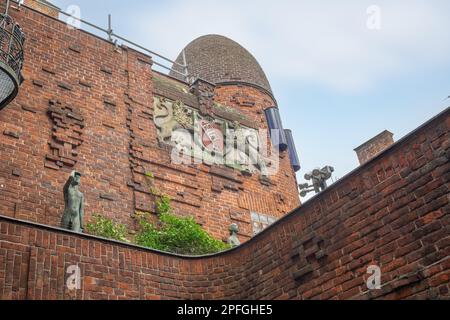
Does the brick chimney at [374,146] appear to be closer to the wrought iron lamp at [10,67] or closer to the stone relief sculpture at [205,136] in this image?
the stone relief sculpture at [205,136]

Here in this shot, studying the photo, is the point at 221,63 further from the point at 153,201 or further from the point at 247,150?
the point at 153,201

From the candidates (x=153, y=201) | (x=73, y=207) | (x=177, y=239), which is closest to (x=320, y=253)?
(x=177, y=239)

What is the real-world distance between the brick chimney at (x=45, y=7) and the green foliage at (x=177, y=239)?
279 inches

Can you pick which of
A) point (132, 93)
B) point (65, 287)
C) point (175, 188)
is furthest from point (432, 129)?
point (132, 93)

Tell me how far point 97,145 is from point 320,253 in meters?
6.36

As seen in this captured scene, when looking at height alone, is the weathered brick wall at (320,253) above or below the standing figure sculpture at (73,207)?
below

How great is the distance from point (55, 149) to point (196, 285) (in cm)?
447

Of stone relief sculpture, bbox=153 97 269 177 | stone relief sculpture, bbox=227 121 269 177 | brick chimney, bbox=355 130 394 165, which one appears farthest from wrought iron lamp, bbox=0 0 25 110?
brick chimney, bbox=355 130 394 165

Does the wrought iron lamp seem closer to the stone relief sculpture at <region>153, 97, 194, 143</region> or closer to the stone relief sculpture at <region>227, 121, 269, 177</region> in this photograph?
the stone relief sculpture at <region>153, 97, 194, 143</region>

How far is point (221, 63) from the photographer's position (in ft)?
59.6

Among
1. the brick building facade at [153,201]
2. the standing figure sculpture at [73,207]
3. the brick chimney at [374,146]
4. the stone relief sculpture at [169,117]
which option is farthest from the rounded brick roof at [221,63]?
the standing figure sculpture at [73,207]

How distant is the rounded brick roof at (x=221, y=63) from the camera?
17.6 meters

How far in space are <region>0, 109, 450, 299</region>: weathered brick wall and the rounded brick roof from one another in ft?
32.8
